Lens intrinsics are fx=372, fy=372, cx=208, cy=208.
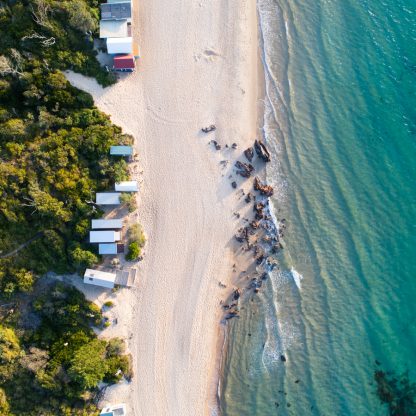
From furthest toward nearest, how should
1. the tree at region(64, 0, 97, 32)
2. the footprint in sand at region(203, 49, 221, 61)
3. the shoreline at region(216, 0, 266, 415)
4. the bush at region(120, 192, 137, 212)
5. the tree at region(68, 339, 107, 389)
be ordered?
the footprint in sand at region(203, 49, 221, 61), the shoreline at region(216, 0, 266, 415), the bush at region(120, 192, 137, 212), the tree at region(64, 0, 97, 32), the tree at region(68, 339, 107, 389)

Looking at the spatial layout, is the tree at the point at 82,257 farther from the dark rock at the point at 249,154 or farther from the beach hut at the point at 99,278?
the dark rock at the point at 249,154

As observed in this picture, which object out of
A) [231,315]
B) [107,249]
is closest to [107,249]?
[107,249]

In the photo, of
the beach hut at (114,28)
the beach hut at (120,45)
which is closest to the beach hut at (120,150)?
the beach hut at (120,45)

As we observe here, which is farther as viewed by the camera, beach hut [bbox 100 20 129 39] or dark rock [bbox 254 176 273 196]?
dark rock [bbox 254 176 273 196]

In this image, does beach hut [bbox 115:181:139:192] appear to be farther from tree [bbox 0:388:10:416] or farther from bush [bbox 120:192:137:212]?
tree [bbox 0:388:10:416]

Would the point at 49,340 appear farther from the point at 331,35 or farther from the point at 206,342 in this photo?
the point at 331,35

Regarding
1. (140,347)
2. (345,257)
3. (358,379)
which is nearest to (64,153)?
(140,347)

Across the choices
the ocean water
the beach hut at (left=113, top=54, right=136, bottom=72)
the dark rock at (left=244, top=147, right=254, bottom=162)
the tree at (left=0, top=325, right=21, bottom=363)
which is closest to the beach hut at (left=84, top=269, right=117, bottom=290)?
the tree at (left=0, top=325, right=21, bottom=363)
